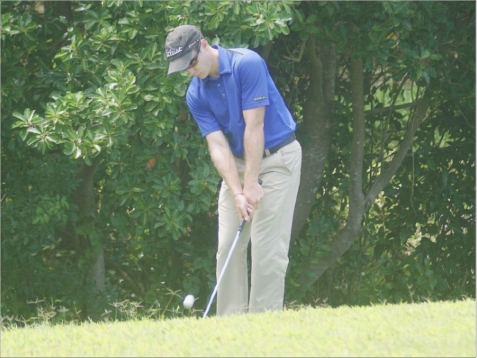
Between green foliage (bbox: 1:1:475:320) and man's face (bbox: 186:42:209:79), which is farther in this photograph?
green foliage (bbox: 1:1:475:320)

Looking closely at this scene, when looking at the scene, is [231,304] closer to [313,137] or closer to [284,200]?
[284,200]

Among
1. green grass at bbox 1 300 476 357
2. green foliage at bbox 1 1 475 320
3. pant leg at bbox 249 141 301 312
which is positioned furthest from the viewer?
green foliage at bbox 1 1 475 320

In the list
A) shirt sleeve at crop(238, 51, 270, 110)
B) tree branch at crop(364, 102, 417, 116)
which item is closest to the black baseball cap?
shirt sleeve at crop(238, 51, 270, 110)

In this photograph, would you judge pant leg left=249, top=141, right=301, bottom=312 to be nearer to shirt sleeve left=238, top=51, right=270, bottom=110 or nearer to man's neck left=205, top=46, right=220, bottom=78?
shirt sleeve left=238, top=51, right=270, bottom=110

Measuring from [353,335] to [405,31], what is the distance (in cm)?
375

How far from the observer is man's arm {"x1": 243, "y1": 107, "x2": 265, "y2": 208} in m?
5.47

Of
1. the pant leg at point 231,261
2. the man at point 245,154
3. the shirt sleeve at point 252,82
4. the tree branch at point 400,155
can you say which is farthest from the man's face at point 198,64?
the tree branch at point 400,155

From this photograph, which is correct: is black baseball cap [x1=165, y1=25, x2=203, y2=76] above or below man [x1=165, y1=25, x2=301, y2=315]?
above

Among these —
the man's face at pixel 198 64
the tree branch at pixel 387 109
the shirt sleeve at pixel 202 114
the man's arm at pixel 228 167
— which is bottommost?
the tree branch at pixel 387 109

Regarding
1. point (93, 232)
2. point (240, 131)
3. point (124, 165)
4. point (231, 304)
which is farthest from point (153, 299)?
point (240, 131)

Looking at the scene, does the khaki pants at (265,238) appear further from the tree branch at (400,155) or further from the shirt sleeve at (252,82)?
the tree branch at (400,155)

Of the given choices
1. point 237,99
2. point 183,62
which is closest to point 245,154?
point 237,99

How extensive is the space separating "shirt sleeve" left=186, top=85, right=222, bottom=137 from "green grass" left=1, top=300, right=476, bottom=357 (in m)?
1.46

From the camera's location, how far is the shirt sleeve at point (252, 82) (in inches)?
215
